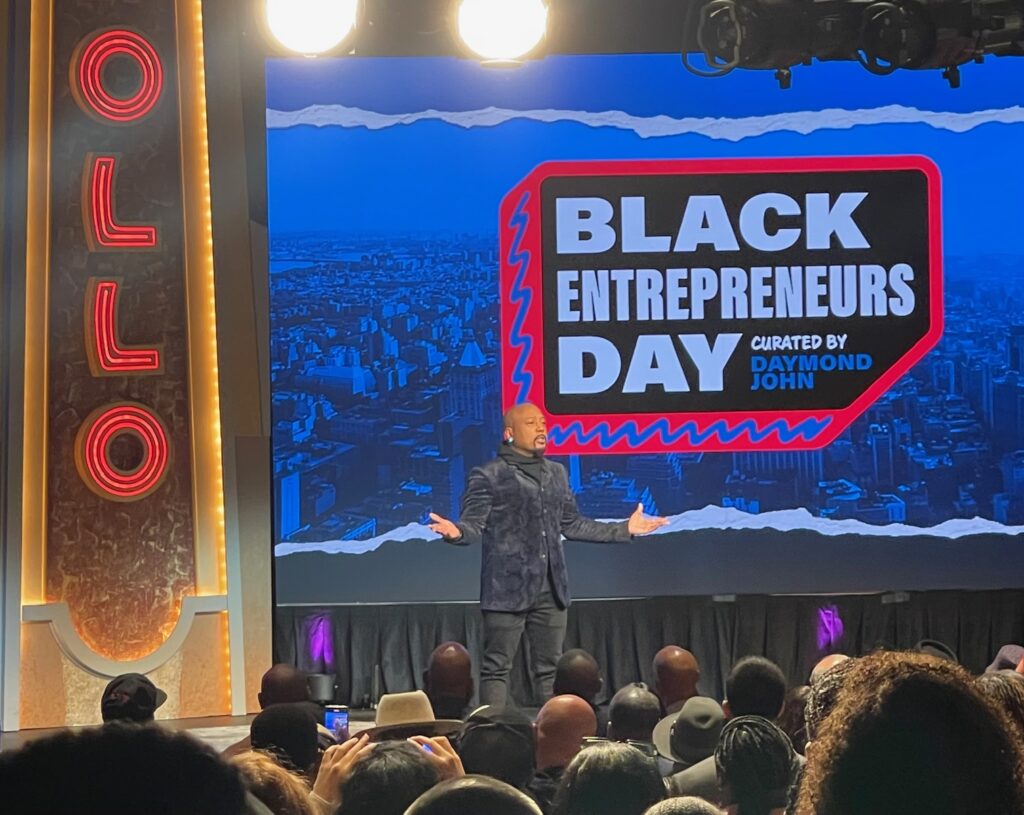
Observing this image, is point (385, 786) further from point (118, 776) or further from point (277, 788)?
point (118, 776)

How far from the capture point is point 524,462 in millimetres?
6051

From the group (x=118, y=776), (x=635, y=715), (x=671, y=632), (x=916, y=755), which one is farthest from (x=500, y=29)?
(x=118, y=776)

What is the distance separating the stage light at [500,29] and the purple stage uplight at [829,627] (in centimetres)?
306

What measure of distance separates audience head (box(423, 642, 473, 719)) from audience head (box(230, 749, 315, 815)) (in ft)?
8.89

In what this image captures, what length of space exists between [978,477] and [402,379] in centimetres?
283

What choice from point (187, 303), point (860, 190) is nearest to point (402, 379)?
point (187, 303)

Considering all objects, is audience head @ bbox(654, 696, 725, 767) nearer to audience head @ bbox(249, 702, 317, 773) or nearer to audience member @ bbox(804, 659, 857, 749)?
audience head @ bbox(249, 702, 317, 773)

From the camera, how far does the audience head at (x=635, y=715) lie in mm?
3410

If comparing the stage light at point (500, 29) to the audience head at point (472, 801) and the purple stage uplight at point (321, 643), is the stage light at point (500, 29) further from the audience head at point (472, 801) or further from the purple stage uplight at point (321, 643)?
the audience head at point (472, 801)

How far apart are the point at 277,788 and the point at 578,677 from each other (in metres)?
2.61

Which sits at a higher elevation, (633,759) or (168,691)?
(633,759)

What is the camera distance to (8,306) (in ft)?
21.5

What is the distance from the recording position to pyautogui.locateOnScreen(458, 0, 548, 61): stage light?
5.77 metres

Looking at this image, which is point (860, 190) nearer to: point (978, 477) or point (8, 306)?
point (978, 477)
